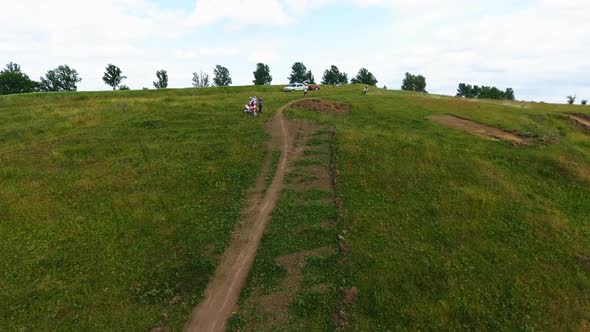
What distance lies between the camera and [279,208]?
55.3ft

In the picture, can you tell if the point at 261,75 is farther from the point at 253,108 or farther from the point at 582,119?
the point at 582,119

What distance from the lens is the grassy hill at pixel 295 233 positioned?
11953 mm

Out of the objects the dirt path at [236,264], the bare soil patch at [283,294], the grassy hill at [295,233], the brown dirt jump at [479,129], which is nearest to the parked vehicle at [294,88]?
the brown dirt jump at [479,129]

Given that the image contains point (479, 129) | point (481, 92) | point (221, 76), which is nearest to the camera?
point (479, 129)

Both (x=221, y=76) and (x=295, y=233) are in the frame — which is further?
(x=221, y=76)

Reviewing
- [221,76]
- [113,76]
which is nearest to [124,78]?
[113,76]

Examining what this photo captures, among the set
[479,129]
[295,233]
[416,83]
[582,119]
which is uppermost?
[416,83]

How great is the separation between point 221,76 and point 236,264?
371 ft

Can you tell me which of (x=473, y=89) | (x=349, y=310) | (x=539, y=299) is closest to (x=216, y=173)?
(x=349, y=310)

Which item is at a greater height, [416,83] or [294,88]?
[416,83]

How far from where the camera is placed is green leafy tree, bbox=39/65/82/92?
319ft

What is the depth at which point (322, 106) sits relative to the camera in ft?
110

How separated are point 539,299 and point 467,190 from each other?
7.27 m

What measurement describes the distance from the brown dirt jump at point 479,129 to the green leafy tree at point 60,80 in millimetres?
105212
